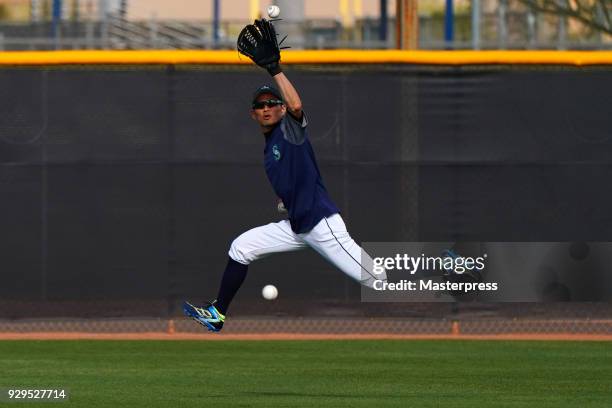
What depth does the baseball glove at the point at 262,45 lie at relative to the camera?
8703 millimetres

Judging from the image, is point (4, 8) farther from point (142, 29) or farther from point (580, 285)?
point (580, 285)

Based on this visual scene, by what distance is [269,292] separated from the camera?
41.0ft

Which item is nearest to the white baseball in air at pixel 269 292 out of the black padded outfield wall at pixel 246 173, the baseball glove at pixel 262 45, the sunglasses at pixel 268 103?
the black padded outfield wall at pixel 246 173

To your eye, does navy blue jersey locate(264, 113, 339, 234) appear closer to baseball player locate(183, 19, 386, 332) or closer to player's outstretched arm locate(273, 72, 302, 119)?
baseball player locate(183, 19, 386, 332)

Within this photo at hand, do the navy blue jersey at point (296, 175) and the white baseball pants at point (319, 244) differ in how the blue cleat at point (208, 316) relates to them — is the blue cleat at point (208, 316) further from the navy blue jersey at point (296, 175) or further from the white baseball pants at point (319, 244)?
the navy blue jersey at point (296, 175)

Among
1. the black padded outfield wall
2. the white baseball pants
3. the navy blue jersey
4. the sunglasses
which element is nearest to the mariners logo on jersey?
the navy blue jersey

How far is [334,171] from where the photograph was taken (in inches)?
504

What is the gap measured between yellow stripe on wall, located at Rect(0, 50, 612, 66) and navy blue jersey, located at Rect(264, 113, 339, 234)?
3857 millimetres

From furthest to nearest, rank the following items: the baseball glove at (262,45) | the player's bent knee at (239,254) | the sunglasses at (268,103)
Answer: the player's bent knee at (239,254) → the sunglasses at (268,103) → the baseball glove at (262,45)

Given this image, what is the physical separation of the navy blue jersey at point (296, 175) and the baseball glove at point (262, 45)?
1.30 ft
